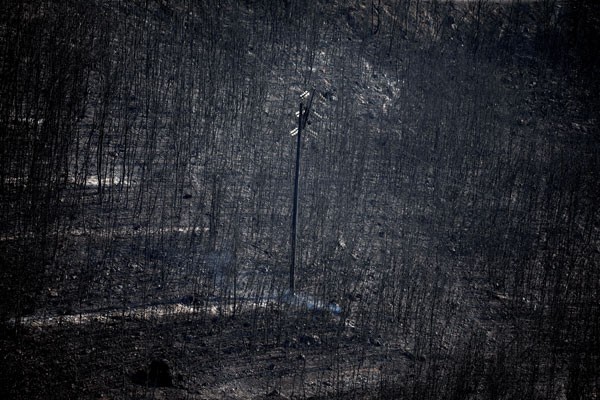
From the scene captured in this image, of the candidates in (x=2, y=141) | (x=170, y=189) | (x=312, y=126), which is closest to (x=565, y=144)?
(x=312, y=126)

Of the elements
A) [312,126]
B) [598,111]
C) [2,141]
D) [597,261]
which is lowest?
[597,261]

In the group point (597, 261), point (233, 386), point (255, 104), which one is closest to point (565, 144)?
point (597, 261)

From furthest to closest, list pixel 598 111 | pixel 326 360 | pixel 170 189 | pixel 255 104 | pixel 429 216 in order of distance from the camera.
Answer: pixel 598 111 → pixel 255 104 → pixel 429 216 → pixel 170 189 → pixel 326 360

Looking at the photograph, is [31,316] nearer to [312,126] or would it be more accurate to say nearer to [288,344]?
[288,344]

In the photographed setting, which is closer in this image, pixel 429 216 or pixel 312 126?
pixel 429 216

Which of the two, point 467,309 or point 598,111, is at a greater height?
point 598,111

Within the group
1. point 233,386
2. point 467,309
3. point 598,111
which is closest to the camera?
point 233,386
